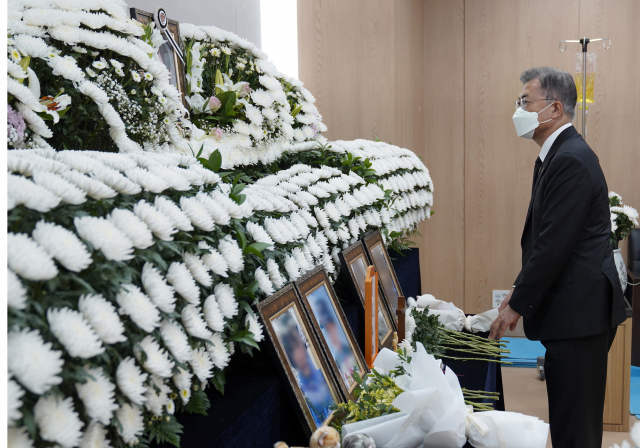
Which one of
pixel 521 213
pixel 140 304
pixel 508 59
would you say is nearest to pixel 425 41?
pixel 508 59

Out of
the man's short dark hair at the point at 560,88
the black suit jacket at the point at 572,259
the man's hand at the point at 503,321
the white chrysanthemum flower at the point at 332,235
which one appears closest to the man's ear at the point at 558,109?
the man's short dark hair at the point at 560,88

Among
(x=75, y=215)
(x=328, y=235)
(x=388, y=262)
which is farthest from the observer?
→ (x=388, y=262)

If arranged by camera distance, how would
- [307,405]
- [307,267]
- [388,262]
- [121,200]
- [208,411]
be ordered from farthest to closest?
1. [388,262]
2. [307,267]
3. [307,405]
4. [208,411]
5. [121,200]

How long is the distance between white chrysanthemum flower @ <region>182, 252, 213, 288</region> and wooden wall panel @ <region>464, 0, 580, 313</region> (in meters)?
4.56

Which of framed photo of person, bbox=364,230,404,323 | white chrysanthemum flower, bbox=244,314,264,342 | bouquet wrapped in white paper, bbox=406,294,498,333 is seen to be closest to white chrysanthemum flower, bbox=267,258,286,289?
white chrysanthemum flower, bbox=244,314,264,342

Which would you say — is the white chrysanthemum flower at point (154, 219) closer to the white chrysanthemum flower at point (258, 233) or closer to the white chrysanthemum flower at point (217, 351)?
the white chrysanthemum flower at point (217, 351)

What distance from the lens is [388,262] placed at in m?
Answer: 2.21

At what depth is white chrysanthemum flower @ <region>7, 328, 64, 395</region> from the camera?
0.56 meters

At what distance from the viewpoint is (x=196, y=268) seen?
0.90 m

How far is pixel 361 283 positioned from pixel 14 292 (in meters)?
1.37

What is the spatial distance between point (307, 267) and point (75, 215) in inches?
30.1

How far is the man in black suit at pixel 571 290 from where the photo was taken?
6.79 ft

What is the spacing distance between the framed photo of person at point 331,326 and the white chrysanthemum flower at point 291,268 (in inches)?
1.2

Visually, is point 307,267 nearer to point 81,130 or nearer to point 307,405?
point 307,405
